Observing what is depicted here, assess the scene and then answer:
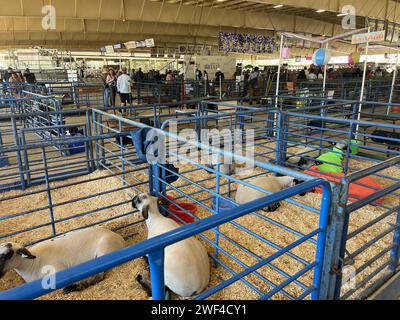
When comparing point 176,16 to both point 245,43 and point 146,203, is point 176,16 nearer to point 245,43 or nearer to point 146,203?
point 245,43

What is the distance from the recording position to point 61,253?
297cm

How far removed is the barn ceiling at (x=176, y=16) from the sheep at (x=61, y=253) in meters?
12.6

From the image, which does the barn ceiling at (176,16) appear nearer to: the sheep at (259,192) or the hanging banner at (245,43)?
the hanging banner at (245,43)

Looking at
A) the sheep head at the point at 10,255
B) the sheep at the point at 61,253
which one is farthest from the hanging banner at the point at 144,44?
the sheep head at the point at 10,255

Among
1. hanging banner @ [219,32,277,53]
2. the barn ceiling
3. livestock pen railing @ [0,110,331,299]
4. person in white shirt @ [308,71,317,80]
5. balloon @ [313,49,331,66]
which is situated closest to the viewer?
livestock pen railing @ [0,110,331,299]

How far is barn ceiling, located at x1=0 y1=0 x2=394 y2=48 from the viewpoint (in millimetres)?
13711

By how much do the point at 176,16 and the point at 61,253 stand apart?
16.2m

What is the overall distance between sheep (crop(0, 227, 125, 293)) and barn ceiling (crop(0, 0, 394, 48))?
12578 millimetres

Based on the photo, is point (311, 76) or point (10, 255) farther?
point (311, 76)

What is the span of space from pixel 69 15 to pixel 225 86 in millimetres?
7738

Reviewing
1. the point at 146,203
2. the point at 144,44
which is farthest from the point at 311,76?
the point at 146,203

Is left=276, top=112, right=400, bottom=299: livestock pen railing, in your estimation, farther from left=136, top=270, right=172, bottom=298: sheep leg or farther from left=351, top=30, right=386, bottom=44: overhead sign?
left=351, top=30, right=386, bottom=44: overhead sign

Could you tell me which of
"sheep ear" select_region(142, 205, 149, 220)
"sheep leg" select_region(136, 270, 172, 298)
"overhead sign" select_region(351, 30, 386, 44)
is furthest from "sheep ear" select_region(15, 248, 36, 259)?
"overhead sign" select_region(351, 30, 386, 44)
